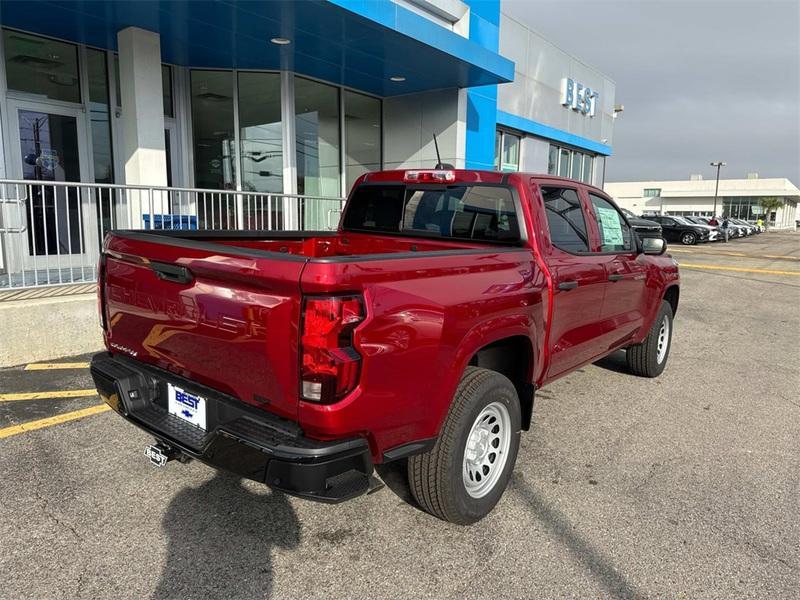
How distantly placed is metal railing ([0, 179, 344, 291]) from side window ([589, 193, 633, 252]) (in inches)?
→ 200

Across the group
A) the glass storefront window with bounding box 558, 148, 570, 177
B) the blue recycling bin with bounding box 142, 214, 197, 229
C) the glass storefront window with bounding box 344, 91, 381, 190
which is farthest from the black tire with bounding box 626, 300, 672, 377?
the glass storefront window with bounding box 558, 148, 570, 177

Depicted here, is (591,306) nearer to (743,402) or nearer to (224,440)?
(743,402)

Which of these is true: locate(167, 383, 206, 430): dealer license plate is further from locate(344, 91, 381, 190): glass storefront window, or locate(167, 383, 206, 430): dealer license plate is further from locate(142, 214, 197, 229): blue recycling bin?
locate(344, 91, 381, 190): glass storefront window

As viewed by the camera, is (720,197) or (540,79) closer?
(540,79)

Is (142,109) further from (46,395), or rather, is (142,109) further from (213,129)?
(46,395)

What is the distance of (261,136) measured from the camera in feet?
35.8

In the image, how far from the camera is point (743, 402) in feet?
16.8

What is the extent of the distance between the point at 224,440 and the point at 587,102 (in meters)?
20.8

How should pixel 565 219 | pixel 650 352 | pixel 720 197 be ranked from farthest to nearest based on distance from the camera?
pixel 720 197, pixel 650 352, pixel 565 219

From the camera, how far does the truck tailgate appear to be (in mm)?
2285

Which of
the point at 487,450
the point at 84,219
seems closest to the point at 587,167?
the point at 84,219

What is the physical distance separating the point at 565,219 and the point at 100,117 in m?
8.36

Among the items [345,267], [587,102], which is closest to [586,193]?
[345,267]

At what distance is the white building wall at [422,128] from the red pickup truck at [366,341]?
8406mm
